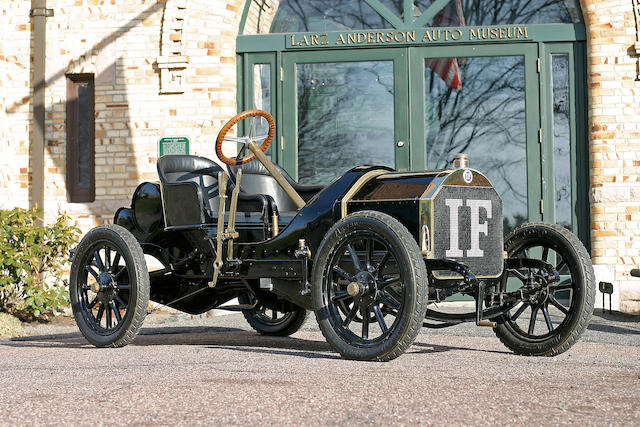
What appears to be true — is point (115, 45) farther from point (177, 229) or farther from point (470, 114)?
point (177, 229)

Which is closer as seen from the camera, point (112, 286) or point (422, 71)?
point (112, 286)

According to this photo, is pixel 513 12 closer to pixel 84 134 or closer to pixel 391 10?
pixel 391 10

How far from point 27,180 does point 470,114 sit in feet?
17.0

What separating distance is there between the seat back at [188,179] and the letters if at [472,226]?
180 centimetres

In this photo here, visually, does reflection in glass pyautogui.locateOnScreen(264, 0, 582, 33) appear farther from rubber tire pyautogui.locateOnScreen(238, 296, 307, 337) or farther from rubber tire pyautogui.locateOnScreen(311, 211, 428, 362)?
rubber tire pyautogui.locateOnScreen(311, 211, 428, 362)

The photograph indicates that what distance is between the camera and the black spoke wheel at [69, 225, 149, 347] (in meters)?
Answer: 6.27

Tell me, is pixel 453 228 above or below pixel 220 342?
above

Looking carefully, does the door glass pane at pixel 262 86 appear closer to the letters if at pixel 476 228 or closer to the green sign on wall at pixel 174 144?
the green sign on wall at pixel 174 144

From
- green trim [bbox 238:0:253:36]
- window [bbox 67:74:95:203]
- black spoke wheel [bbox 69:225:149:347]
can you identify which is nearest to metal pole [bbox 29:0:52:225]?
window [bbox 67:74:95:203]

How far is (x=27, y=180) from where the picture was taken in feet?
37.1

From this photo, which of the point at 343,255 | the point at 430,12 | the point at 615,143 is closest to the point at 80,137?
the point at 430,12

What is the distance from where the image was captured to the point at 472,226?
5.58 meters

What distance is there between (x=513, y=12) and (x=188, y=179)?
5543mm

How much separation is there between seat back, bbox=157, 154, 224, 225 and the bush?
3066mm
